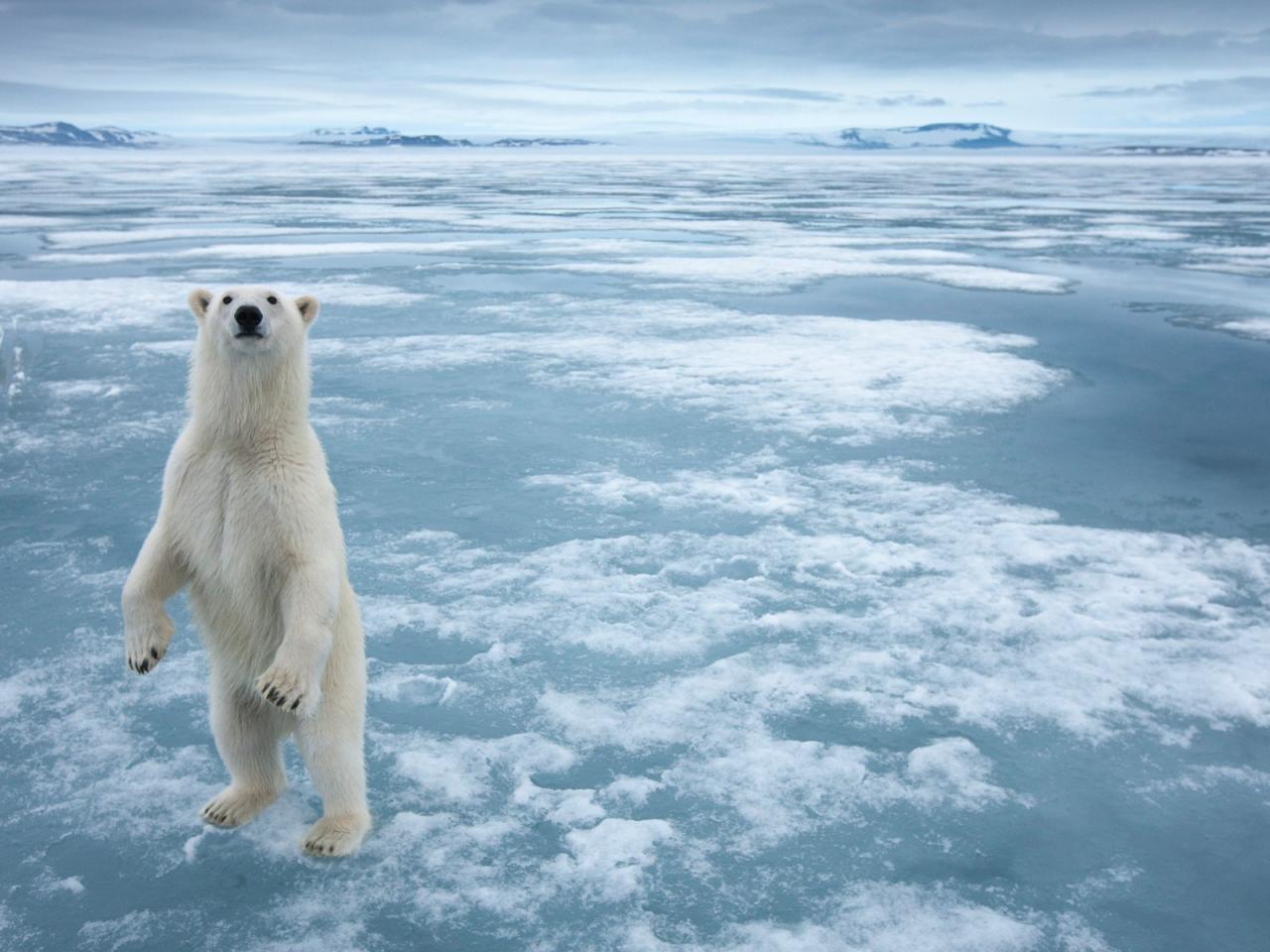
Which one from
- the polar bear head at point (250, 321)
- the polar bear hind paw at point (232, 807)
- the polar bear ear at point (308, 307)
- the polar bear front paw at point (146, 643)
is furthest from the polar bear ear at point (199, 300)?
the polar bear hind paw at point (232, 807)

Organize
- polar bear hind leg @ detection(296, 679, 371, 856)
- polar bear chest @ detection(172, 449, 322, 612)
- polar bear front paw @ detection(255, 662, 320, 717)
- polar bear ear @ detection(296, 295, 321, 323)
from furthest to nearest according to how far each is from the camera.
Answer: polar bear ear @ detection(296, 295, 321, 323), polar bear hind leg @ detection(296, 679, 371, 856), polar bear chest @ detection(172, 449, 322, 612), polar bear front paw @ detection(255, 662, 320, 717)

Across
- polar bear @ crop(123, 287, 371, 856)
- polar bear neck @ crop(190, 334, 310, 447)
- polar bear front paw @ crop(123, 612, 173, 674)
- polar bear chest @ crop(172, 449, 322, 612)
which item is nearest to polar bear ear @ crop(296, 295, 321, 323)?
polar bear @ crop(123, 287, 371, 856)

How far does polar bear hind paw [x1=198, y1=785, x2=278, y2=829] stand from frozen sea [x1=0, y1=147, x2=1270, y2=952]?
0.04 metres

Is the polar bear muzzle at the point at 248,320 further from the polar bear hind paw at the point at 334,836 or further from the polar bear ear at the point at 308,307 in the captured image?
the polar bear hind paw at the point at 334,836

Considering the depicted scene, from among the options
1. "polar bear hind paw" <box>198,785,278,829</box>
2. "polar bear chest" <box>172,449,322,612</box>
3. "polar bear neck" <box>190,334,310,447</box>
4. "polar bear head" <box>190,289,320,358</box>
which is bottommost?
"polar bear hind paw" <box>198,785,278,829</box>

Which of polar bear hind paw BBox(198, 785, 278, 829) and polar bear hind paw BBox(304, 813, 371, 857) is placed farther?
polar bear hind paw BBox(198, 785, 278, 829)

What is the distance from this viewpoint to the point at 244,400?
2287mm

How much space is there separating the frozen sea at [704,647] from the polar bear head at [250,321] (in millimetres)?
1168

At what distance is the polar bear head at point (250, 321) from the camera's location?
2.19 metres

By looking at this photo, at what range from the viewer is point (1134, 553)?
423 centimetres

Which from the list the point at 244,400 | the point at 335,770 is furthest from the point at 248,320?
the point at 335,770

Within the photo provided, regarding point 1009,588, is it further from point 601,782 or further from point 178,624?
point 178,624

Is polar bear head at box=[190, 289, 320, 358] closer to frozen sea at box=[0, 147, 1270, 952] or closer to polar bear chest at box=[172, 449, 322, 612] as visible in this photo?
polar bear chest at box=[172, 449, 322, 612]

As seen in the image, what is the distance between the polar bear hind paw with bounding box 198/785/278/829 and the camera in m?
2.49
